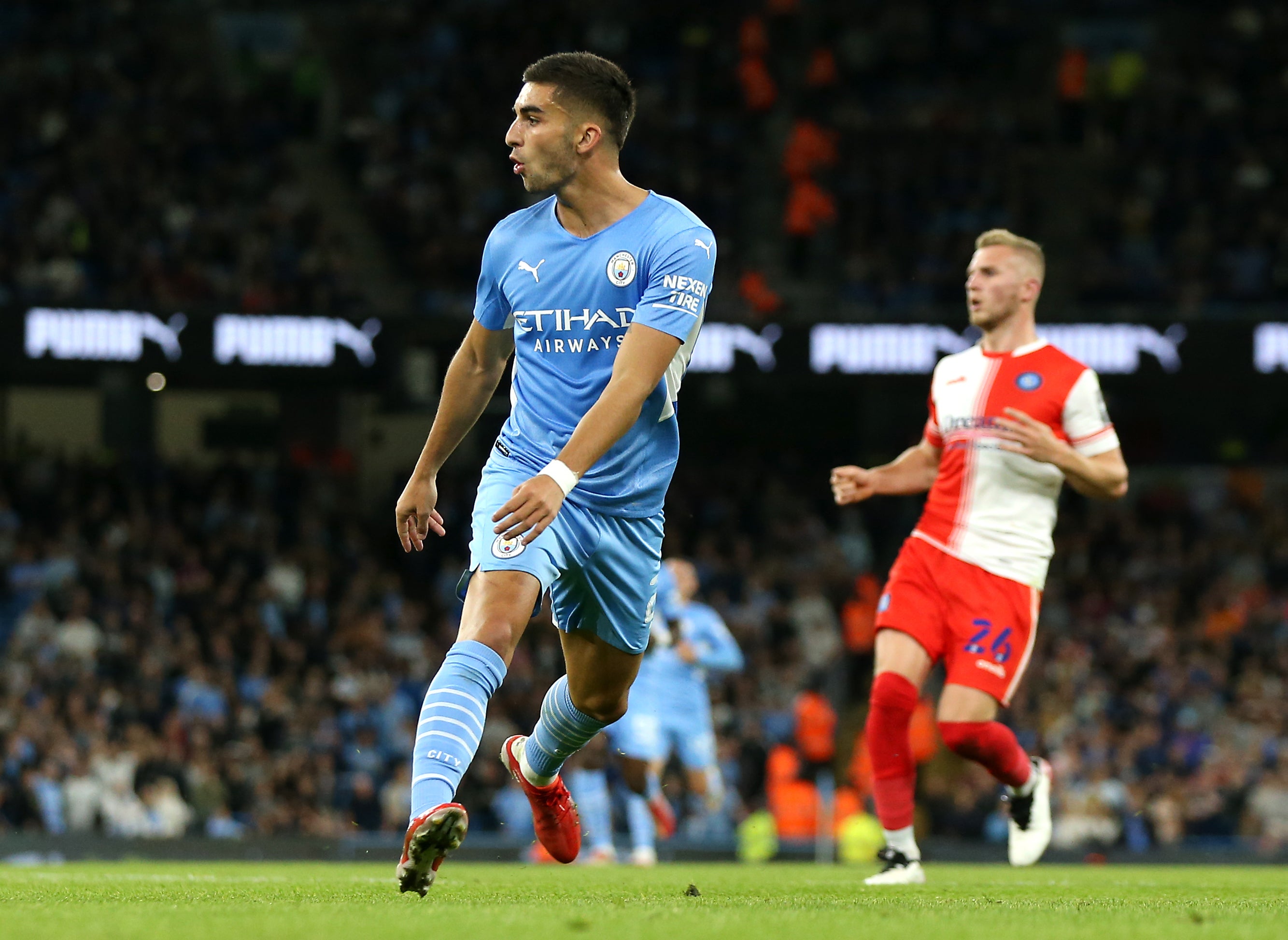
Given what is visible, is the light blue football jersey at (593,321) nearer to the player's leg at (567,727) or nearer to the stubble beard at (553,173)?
the stubble beard at (553,173)

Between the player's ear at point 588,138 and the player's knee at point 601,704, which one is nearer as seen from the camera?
the player's ear at point 588,138

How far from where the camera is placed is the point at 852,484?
24.6 ft

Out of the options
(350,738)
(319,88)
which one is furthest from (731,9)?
(350,738)

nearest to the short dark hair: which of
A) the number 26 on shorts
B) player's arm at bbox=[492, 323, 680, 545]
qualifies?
player's arm at bbox=[492, 323, 680, 545]

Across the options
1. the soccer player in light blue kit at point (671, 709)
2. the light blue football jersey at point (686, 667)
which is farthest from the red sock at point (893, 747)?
the light blue football jersey at point (686, 667)

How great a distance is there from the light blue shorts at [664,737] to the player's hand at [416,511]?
6.47m

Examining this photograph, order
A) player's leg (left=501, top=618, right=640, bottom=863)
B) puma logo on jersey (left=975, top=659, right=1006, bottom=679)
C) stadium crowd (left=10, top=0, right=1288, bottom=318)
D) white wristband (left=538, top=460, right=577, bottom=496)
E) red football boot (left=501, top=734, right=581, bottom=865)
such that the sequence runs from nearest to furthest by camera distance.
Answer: white wristband (left=538, top=460, right=577, bottom=496) → player's leg (left=501, top=618, right=640, bottom=863) → red football boot (left=501, top=734, right=581, bottom=865) → puma logo on jersey (left=975, top=659, right=1006, bottom=679) → stadium crowd (left=10, top=0, right=1288, bottom=318)

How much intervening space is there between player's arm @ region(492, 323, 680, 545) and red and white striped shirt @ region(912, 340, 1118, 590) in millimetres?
2662

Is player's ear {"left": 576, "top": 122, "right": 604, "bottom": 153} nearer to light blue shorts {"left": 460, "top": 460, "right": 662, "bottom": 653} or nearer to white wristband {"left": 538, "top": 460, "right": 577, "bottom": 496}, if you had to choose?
light blue shorts {"left": 460, "top": 460, "right": 662, "bottom": 653}

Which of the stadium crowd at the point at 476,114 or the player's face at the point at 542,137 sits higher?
the stadium crowd at the point at 476,114

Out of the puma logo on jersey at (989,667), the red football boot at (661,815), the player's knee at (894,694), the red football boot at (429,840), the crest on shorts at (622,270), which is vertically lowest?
the red football boot at (661,815)

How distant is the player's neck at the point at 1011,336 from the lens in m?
7.80

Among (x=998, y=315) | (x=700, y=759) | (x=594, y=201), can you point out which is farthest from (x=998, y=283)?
(x=700, y=759)

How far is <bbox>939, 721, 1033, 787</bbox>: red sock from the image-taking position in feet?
24.0
